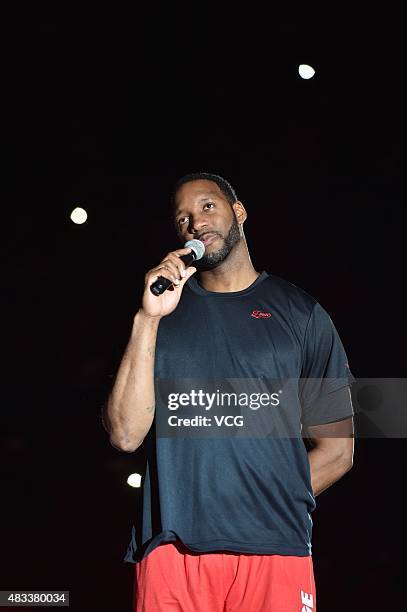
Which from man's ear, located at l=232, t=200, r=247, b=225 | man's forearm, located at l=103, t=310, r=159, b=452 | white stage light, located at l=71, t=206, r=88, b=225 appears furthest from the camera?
white stage light, located at l=71, t=206, r=88, b=225

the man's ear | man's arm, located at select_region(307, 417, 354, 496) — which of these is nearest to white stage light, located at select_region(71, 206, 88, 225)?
the man's ear

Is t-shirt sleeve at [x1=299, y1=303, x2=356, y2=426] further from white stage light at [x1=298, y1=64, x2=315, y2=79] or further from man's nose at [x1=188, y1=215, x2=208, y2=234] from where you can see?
white stage light at [x1=298, y1=64, x2=315, y2=79]

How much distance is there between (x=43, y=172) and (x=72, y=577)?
4.96 ft

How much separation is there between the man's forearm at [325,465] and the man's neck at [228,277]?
46 centimetres

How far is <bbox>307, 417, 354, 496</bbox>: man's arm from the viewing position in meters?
1.91

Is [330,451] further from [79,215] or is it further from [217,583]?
[79,215]

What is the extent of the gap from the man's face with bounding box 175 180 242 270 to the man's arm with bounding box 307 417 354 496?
501mm

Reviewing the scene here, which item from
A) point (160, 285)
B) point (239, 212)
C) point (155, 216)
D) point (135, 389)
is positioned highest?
point (155, 216)

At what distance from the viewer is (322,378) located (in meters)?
1.87

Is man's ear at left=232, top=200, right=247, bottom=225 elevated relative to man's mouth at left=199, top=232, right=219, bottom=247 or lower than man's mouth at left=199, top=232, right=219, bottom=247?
elevated

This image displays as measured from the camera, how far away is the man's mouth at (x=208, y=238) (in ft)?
6.30

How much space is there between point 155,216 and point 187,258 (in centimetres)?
124

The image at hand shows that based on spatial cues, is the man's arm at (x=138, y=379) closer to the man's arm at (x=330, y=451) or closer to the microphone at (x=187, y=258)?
the microphone at (x=187, y=258)

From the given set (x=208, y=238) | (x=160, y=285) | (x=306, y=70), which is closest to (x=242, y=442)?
(x=160, y=285)
